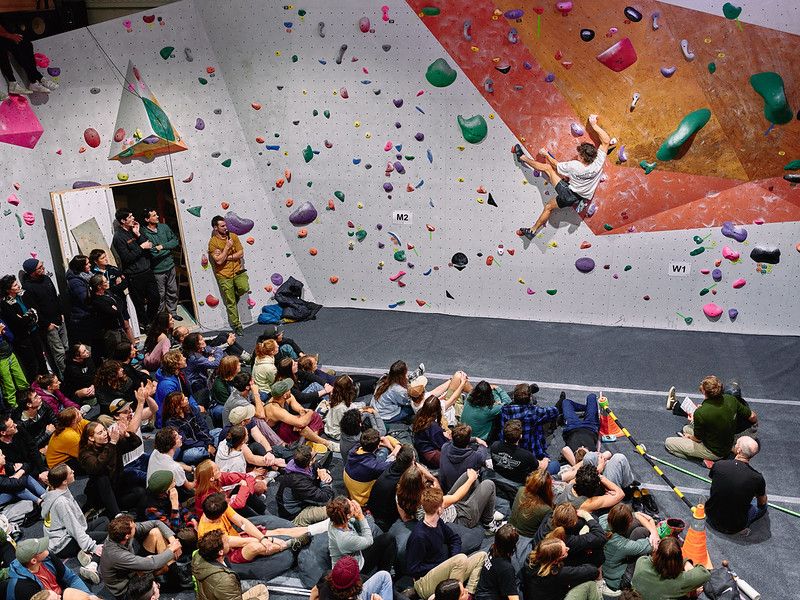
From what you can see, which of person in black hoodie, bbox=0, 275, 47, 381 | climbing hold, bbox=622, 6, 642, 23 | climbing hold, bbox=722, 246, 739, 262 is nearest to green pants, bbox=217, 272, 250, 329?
person in black hoodie, bbox=0, 275, 47, 381

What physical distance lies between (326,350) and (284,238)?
1671mm

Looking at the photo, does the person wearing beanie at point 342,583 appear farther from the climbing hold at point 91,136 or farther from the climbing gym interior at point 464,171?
the climbing hold at point 91,136

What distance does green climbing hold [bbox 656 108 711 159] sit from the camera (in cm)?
857

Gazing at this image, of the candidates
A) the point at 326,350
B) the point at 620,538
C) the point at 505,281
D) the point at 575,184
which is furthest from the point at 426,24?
the point at 620,538

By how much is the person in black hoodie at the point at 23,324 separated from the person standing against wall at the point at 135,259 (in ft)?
3.67

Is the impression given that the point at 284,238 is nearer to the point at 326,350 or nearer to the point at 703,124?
the point at 326,350

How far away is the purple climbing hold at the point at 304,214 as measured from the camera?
9.89 metres

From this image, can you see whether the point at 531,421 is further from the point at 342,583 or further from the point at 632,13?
the point at 632,13

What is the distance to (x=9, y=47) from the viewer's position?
317 inches

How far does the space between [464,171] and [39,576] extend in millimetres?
5933

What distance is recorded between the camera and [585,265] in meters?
9.36

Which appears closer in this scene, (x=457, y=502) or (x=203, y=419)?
(x=457, y=502)

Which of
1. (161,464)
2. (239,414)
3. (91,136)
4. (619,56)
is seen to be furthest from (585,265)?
(91,136)

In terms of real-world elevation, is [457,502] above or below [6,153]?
below
